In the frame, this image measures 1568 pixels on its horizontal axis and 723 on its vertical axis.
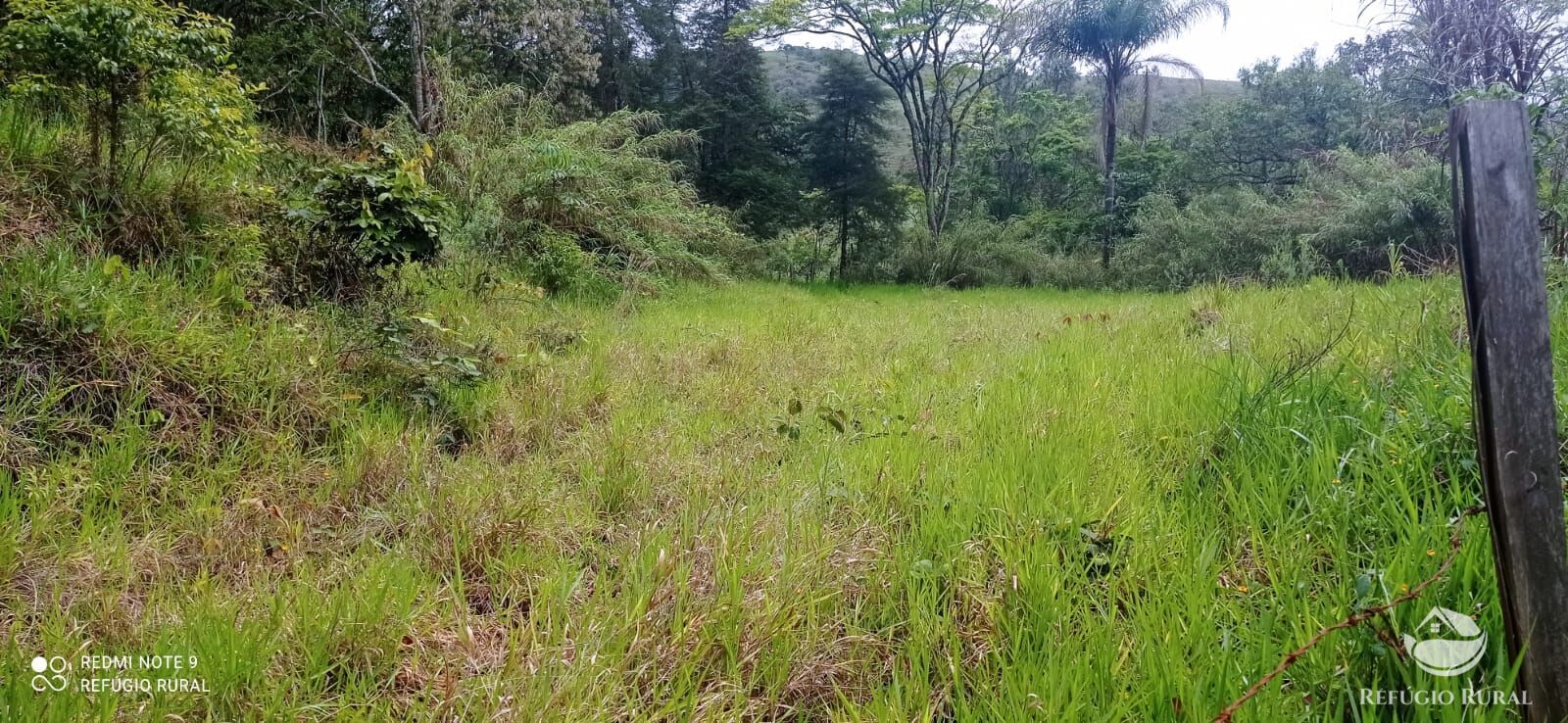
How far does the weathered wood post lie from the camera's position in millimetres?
1042

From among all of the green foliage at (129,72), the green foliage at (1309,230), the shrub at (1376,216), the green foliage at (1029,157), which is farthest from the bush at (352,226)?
the green foliage at (1029,157)

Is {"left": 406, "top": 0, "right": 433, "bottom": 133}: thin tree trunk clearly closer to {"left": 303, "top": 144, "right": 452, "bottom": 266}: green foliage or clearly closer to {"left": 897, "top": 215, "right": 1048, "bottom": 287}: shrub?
{"left": 303, "top": 144, "right": 452, "bottom": 266}: green foliage

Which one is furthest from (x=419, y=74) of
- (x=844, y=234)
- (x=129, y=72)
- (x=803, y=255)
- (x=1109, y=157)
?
(x=1109, y=157)

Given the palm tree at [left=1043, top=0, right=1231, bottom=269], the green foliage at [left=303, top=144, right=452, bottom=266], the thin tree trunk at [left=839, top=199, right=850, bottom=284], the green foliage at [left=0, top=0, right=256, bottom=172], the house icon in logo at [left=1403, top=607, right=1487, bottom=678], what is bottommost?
the house icon in logo at [left=1403, top=607, right=1487, bottom=678]

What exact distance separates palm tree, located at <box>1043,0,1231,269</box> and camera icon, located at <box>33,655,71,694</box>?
1867cm

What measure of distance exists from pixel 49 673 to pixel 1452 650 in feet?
8.52

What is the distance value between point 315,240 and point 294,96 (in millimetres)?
10190

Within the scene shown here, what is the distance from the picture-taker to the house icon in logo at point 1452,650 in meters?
1.18

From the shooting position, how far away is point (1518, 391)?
3.49ft

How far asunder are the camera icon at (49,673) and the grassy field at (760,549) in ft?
0.10

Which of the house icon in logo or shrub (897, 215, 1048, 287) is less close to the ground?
shrub (897, 215, 1048, 287)

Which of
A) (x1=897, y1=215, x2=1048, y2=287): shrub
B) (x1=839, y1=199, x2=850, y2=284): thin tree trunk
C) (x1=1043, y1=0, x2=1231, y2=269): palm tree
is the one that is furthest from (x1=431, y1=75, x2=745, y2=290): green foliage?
(x1=1043, y1=0, x2=1231, y2=269): palm tree

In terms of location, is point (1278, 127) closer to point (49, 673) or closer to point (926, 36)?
point (926, 36)

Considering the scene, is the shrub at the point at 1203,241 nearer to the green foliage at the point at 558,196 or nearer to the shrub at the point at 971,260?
the shrub at the point at 971,260
